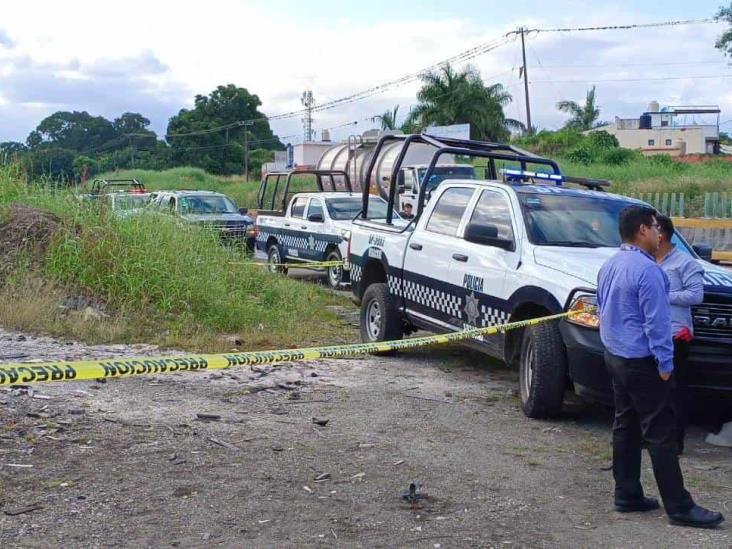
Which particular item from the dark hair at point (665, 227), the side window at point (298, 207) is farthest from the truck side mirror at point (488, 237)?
the side window at point (298, 207)

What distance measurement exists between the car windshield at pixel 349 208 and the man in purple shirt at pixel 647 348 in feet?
38.2

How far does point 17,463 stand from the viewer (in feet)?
18.4

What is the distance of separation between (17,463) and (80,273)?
5.97m

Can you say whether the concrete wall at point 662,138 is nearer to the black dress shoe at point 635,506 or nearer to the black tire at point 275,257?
the black tire at point 275,257

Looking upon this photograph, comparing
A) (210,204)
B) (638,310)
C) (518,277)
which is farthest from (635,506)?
(210,204)

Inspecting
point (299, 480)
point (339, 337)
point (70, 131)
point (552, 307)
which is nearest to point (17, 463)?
point (299, 480)

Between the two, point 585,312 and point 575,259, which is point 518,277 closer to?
point 575,259

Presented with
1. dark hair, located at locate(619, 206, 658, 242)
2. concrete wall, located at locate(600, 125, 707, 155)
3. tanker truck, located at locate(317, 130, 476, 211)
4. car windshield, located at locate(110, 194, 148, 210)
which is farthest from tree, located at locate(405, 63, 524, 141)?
dark hair, located at locate(619, 206, 658, 242)

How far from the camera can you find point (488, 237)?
7.77 meters

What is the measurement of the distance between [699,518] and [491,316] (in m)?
3.20

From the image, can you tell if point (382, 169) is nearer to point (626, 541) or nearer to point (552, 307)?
point (552, 307)

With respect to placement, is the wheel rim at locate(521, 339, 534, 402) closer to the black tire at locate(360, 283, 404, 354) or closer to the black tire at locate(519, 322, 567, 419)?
the black tire at locate(519, 322, 567, 419)

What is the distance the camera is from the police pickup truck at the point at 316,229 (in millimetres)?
16328

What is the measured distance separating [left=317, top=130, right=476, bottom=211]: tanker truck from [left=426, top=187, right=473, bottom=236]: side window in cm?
1057
